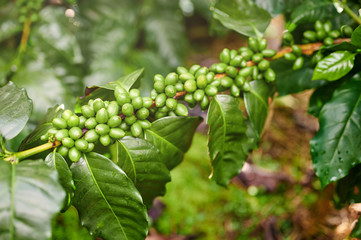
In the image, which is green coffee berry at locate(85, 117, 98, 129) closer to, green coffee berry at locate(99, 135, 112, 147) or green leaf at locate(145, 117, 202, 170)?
green coffee berry at locate(99, 135, 112, 147)

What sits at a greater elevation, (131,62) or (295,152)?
(131,62)

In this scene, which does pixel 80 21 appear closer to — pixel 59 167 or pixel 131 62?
pixel 131 62

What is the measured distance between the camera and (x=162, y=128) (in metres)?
0.77

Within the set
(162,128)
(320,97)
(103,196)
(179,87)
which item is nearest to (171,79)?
(179,87)

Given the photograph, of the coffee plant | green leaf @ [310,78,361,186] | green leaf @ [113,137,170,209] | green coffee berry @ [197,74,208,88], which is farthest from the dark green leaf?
green leaf @ [113,137,170,209]

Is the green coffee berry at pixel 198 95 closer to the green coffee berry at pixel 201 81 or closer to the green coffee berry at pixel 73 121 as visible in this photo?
the green coffee berry at pixel 201 81

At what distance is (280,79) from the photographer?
966 millimetres

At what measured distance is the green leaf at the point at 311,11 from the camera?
33.5 inches

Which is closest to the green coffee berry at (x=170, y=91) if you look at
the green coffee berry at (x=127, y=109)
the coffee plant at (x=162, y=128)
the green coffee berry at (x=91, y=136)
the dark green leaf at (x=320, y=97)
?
the coffee plant at (x=162, y=128)

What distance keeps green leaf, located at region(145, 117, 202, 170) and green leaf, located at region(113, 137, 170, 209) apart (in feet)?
0.15

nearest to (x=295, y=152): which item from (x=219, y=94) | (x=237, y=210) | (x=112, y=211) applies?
(x=237, y=210)

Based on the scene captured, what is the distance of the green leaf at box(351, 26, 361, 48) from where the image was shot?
68cm

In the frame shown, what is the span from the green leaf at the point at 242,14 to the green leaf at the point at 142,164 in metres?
Result: 0.47

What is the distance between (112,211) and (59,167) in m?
0.17
